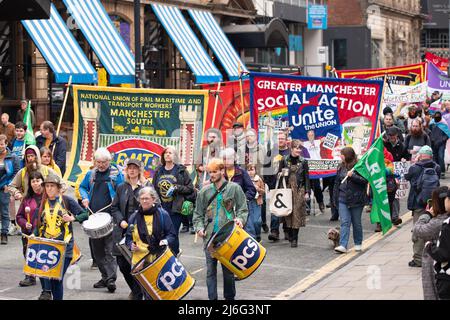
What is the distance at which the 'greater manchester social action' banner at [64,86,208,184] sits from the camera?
15.4 metres

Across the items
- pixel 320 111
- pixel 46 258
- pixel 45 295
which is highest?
pixel 320 111

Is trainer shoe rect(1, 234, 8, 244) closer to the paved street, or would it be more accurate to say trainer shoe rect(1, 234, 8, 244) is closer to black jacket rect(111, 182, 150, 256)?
the paved street

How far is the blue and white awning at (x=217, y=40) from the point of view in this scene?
3650 cm

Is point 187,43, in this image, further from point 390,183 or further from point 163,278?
point 163,278

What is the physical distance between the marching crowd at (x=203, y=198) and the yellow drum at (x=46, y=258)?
14 centimetres

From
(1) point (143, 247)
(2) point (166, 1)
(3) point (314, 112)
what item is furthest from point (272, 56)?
(1) point (143, 247)

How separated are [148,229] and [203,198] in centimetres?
93

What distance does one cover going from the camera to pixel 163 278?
9328 millimetres

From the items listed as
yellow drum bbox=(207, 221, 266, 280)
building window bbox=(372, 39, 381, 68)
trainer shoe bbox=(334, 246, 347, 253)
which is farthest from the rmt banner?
building window bbox=(372, 39, 381, 68)

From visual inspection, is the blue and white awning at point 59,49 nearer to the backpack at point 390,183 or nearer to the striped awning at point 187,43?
the striped awning at point 187,43

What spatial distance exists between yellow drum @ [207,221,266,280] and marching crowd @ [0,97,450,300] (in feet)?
0.99

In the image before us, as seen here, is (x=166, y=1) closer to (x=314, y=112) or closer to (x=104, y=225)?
(x=314, y=112)

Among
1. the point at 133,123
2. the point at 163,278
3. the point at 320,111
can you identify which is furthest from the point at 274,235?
the point at 163,278
